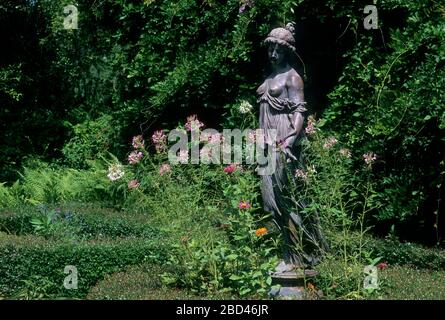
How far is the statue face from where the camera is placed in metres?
6.23

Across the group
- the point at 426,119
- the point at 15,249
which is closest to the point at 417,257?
the point at 426,119

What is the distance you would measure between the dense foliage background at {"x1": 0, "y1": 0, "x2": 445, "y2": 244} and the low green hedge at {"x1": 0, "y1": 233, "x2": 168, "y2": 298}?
2.71 m

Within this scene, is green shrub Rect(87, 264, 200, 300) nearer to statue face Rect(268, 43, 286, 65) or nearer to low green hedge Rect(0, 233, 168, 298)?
low green hedge Rect(0, 233, 168, 298)

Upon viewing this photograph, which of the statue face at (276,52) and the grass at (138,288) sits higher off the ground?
the statue face at (276,52)

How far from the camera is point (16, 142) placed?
13.2 m

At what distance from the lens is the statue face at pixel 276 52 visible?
623cm

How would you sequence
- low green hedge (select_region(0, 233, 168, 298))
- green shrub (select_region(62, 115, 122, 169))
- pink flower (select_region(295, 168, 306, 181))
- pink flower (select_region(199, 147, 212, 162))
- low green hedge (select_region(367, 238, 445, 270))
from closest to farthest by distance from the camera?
pink flower (select_region(295, 168, 306, 181)) → pink flower (select_region(199, 147, 212, 162)) → low green hedge (select_region(0, 233, 168, 298)) → low green hedge (select_region(367, 238, 445, 270)) → green shrub (select_region(62, 115, 122, 169))

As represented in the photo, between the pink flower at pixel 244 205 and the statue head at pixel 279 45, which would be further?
the statue head at pixel 279 45

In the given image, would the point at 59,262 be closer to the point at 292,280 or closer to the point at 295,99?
the point at 292,280

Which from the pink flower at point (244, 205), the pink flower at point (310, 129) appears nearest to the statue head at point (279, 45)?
the pink flower at point (310, 129)

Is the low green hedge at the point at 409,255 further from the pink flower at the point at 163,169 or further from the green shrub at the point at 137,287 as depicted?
the pink flower at the point at 163,169

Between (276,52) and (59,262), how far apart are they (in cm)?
295

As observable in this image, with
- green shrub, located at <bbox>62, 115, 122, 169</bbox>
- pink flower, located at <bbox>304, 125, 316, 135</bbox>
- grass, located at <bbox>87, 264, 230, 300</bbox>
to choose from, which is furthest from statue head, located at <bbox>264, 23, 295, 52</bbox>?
green shrub, located at <bbox>62, 115, 122, 169</bbox>

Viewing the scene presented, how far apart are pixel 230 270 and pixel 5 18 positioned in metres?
8.90
